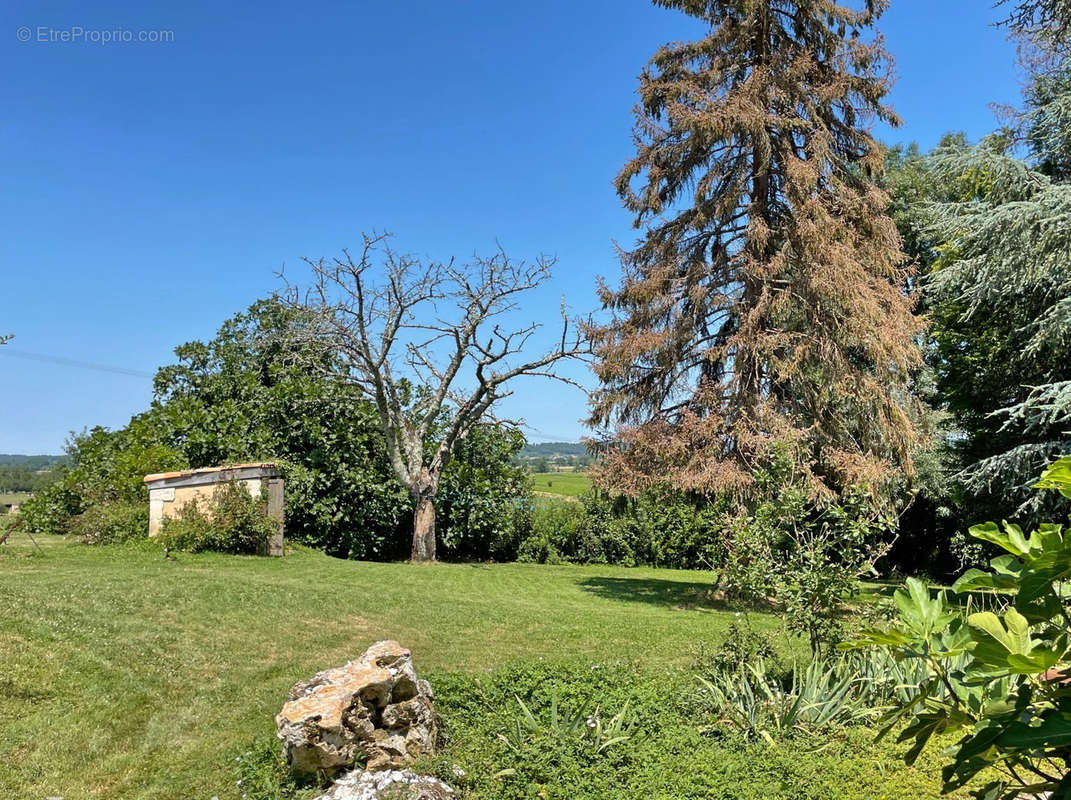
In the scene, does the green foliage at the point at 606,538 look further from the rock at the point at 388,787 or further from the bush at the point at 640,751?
the rock at the point at 388,787

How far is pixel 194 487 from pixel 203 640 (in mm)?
6637

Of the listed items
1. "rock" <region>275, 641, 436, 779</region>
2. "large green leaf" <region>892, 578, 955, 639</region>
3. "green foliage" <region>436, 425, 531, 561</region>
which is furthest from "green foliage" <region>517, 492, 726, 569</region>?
"large green leaf" <region>892, 578, 955, 639</region>

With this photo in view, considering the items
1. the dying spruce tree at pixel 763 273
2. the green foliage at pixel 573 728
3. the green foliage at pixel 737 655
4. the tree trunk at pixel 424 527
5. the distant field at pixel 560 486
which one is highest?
the dying spruce tree at pixel 763 273

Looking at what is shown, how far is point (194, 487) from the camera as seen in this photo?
1273cm

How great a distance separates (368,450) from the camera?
1658 cm

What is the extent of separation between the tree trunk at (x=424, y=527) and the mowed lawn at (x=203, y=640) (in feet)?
11.1

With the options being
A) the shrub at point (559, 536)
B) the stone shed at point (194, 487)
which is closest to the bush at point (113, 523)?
the stone shed at point (194, 487)

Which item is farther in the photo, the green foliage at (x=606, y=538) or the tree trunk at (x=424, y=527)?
the green foliage at (x=606, y=538)

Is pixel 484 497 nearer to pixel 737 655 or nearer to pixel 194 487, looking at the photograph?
pixel 194 487

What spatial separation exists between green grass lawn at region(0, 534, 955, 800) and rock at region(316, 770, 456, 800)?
0.42 metres

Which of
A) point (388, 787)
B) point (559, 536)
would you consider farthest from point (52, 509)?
point (388, 787)

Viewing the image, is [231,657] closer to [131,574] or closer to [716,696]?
[131,574]

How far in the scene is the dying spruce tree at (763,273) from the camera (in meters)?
10.7

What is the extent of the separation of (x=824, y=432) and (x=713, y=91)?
605cm
